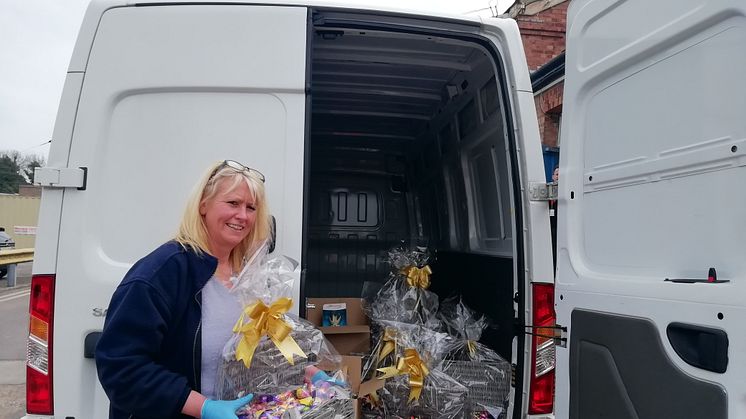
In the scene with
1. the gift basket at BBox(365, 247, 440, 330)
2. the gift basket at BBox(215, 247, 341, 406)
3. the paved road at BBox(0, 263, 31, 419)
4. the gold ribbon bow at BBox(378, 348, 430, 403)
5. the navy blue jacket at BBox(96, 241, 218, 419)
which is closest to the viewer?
the navy blue jacket at BBox(96, 241, 218, 419)

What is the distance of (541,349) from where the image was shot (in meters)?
2.12

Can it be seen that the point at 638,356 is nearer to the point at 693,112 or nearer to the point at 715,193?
the point at 715,193

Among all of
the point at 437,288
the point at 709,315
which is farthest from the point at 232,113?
the point at 437,288

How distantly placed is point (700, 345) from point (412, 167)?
343cm

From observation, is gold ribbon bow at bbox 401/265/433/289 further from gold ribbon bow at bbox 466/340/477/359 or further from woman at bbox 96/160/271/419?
woman at bbox 96/160/271/419

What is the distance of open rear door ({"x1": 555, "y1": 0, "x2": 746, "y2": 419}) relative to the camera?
1235 mm

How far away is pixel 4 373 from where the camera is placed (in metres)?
5.64

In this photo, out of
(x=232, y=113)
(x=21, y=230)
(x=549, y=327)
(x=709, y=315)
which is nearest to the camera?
(x=709, y=315)

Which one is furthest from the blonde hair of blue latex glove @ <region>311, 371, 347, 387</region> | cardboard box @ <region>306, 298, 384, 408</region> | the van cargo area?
cardboard box @ <region>306, 298, 384, 408</region>

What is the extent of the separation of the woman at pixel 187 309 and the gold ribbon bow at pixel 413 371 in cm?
117

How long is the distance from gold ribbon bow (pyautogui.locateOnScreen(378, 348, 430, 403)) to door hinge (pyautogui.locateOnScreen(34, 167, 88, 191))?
5.14 ft

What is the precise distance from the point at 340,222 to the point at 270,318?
3016 millimetres

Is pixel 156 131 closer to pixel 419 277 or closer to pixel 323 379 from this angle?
pixel 323 379

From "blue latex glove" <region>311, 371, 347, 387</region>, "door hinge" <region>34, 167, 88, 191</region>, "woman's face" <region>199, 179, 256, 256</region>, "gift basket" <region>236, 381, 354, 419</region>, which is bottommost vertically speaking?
"gift basket" <region>236, 381, 354, 419</region>
